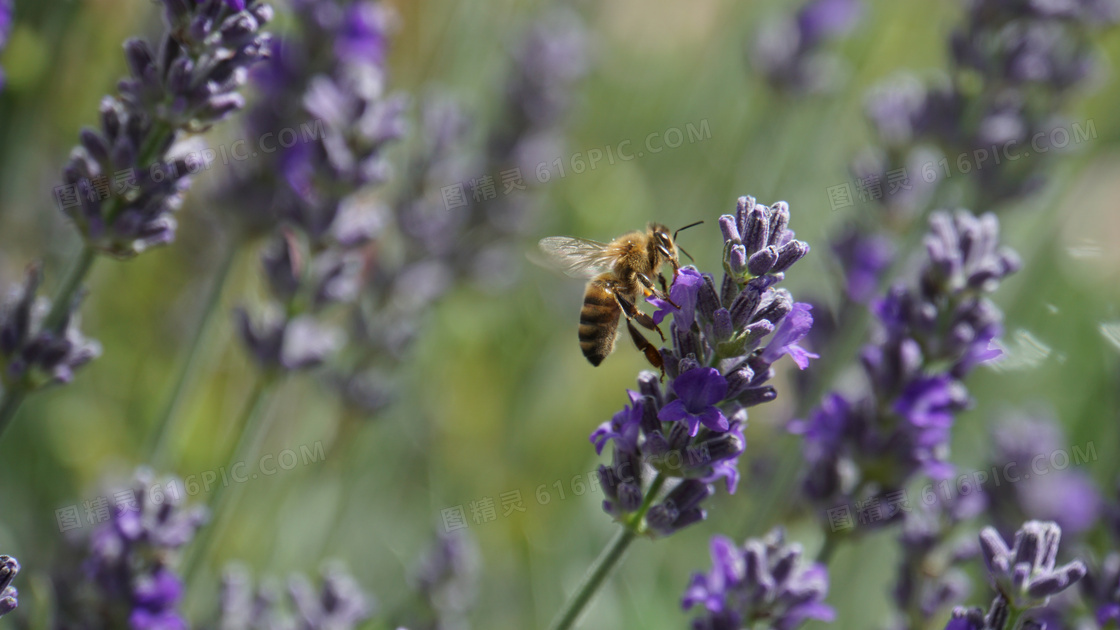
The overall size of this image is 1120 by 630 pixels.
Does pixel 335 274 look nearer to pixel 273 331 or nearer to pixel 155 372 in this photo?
pixel 273 331

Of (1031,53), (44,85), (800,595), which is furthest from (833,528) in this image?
(44,85)

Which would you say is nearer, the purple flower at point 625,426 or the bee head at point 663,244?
the purple flower at point 625,426

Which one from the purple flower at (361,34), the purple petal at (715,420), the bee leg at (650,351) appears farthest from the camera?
the purple flower at (361,34)

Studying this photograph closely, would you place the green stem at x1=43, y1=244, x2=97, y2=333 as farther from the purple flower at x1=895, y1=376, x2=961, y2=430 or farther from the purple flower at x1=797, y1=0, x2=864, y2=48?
the purple flower at x1=797, y1=0, x2=864, y2=48

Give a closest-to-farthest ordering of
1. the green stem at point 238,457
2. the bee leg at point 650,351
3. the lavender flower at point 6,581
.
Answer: the lavender flower at point 6,581 < the bee leg at point 650,351 < the green stem at point 238,457

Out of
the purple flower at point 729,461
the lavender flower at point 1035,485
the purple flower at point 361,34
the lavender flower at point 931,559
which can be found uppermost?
the purple flower at point 361,34

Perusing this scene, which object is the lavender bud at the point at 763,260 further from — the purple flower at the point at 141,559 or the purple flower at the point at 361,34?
the purple flower at the point at 361,34

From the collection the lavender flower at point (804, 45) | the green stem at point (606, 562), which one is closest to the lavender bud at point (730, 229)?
the green stem at point (606, 562)

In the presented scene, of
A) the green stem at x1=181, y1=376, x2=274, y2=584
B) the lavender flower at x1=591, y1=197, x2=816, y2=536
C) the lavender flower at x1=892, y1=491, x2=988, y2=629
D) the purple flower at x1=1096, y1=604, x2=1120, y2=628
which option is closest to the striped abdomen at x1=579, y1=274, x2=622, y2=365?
the lavender flower at x1=591, y1=197, x2=816, y2=536
